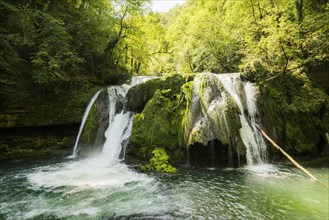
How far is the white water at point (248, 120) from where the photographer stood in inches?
407

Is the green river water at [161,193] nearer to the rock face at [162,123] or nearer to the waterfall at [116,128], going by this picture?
the rock face at [162,123]

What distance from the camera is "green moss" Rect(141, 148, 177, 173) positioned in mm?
8875

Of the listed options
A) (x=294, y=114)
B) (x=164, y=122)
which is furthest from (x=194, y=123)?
(x=294, y=114)

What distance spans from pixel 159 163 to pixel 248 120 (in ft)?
16.3

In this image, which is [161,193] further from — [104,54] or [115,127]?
[104,54]

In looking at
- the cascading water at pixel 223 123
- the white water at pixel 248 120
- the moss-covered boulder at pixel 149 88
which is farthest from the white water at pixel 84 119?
the white water at pixel 248 120

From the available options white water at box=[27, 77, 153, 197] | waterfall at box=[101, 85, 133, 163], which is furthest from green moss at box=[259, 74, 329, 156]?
white water at box=[27, 77, 153, 197]

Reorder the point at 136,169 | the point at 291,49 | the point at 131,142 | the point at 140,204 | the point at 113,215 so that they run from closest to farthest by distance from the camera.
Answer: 1. the point at 113,215
2. the point at 140,204
3. the point at 136,169
4. the point at 131,142
5. the point at 291,49

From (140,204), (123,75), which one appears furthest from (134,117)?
(123,75)

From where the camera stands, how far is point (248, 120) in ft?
37.0

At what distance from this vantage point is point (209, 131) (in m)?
9.72

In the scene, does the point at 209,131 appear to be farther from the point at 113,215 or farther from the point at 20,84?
the point at 20,84

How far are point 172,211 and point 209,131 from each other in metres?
4.62

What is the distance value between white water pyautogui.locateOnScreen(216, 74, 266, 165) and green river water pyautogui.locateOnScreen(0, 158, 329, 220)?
2.40ft
